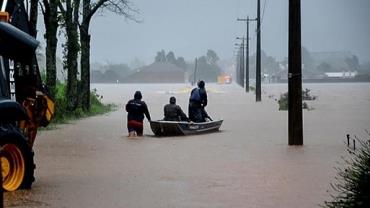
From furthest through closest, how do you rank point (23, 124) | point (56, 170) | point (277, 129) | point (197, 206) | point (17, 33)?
point (277, 129) < point (56, 170) < point (23, 124) < point (197, 206) < point (17, 33)

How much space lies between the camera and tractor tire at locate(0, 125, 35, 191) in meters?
9.77

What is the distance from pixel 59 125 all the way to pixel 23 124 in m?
16.0

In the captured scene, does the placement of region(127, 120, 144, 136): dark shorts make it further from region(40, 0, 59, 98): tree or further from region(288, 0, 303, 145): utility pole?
region(40, 0, 59, 98): tree

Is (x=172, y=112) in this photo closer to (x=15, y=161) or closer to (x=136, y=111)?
(x=136, y=111)

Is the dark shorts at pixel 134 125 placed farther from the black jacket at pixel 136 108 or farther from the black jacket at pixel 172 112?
the black jacket at pixel 172 112

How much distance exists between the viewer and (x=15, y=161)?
32.8ft

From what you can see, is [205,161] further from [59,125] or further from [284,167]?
[59,125]

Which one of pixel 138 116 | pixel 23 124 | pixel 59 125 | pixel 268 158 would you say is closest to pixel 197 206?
pixel 23 124

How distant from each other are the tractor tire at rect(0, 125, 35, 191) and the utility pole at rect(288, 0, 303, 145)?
→ 9184mm

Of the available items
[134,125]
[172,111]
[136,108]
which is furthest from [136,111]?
[172,111]

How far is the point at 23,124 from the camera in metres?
11.0

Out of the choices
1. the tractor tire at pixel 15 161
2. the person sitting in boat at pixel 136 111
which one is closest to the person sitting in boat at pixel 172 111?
the person sitting in boat at pixel 136 111

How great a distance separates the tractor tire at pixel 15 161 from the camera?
9.77m

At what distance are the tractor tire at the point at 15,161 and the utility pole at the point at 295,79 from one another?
918 centimetres
